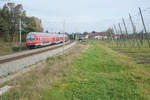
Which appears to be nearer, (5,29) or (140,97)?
(140,97)

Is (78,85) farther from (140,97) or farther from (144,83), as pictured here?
(144,83)

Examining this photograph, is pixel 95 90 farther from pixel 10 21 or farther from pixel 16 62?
pixel 10 21

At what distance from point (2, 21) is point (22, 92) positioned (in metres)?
30.1

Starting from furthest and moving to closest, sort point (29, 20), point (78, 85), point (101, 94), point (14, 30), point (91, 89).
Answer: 1. point (29, 20)
2. point (14, 30)
3. point (78, 85)
4. point (91, 89)
5. point (101, 94)

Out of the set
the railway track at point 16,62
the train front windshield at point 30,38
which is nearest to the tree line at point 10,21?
the train front windshield at point 30,38

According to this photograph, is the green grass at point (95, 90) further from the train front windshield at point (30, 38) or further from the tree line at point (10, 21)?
the tree line at point (10, 21)

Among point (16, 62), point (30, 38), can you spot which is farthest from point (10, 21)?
point (16, 62)

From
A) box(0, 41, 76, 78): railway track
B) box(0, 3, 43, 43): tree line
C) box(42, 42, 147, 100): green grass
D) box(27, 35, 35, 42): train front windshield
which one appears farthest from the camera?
box(0, 3, 43, 43): tree line

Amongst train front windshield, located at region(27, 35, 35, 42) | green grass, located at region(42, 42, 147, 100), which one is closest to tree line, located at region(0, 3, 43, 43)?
train front windshield, located at region(27, 35, 35, 42)

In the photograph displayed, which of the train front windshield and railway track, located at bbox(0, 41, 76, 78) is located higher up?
the train front windshield

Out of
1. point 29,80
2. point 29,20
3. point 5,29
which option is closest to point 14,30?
point 5,29

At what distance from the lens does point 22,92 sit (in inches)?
165

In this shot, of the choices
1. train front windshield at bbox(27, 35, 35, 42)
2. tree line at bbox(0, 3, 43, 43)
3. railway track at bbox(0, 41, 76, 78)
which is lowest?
railway track at bbox(0, 41, 76, 78)

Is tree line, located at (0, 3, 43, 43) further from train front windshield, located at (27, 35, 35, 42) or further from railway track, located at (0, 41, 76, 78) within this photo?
railway track, located at (0, 41, 76, 78)
